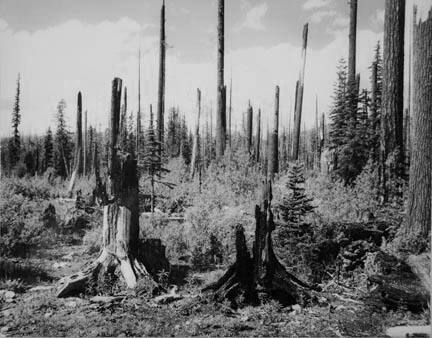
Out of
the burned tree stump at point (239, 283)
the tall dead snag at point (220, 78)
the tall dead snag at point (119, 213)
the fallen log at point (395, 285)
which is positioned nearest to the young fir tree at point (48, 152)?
the tall dead snag at point (220, 78)

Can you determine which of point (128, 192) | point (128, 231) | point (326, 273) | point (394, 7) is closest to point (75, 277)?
point (128, 231)

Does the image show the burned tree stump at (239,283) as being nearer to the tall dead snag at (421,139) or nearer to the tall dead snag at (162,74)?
the tall dead snag at (421,139)

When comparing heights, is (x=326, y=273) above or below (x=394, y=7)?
below

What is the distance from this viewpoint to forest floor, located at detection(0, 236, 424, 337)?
3.84 meters

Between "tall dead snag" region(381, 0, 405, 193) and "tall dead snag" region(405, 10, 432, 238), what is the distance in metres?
2.89

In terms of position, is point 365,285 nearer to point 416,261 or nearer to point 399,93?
point 416,261

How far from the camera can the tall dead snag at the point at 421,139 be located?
522 centimetres

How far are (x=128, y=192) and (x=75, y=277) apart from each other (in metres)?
1.61

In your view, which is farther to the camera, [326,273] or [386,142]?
[386,142]

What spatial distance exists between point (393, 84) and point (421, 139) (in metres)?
3.72

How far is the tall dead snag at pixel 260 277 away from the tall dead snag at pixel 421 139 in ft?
7.52

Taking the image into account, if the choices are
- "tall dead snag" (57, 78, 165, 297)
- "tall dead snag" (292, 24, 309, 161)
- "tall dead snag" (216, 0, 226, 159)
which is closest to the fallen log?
"tall dead snag" (57, 78, 165, 297)

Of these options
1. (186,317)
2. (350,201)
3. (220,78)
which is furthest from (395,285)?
(220,78)

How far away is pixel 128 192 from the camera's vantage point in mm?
5625
